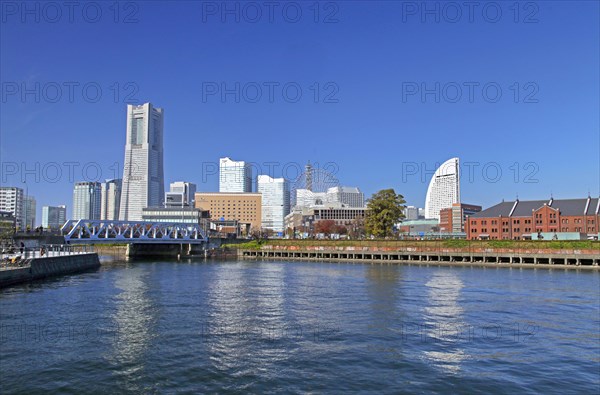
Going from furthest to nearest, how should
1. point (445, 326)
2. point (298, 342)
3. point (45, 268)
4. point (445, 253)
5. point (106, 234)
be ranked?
point (106, 234) < point (445, 253) < point (45, 268) < point (445, 326) < point (298, 342)

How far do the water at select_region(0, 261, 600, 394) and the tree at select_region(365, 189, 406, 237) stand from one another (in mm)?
70837

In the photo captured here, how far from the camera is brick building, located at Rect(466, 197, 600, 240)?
427 feet

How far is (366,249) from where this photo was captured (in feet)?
363

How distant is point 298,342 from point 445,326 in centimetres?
1060

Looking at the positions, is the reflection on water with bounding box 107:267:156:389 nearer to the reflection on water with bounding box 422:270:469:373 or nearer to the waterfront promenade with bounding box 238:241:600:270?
the reflection on water with bounding box 422:270:469:373

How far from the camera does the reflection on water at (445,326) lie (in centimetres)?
2361

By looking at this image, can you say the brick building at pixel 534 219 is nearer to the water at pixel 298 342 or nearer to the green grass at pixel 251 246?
the green grass at pixel 251 246

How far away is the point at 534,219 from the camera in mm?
136500

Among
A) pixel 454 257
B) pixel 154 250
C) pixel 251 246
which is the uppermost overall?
pixel 251 246

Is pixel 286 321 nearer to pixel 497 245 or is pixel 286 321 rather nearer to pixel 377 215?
pixel 497 245

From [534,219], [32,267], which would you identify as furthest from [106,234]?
[534,219]

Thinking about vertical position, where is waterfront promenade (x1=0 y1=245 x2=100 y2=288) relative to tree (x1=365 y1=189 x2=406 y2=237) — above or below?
below

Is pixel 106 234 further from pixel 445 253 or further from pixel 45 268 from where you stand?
pixel 445 253

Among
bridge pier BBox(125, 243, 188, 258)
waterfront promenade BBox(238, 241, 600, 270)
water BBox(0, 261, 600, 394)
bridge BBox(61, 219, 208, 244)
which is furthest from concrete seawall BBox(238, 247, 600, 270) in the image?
water BBox(0, 261, 600, 394)
